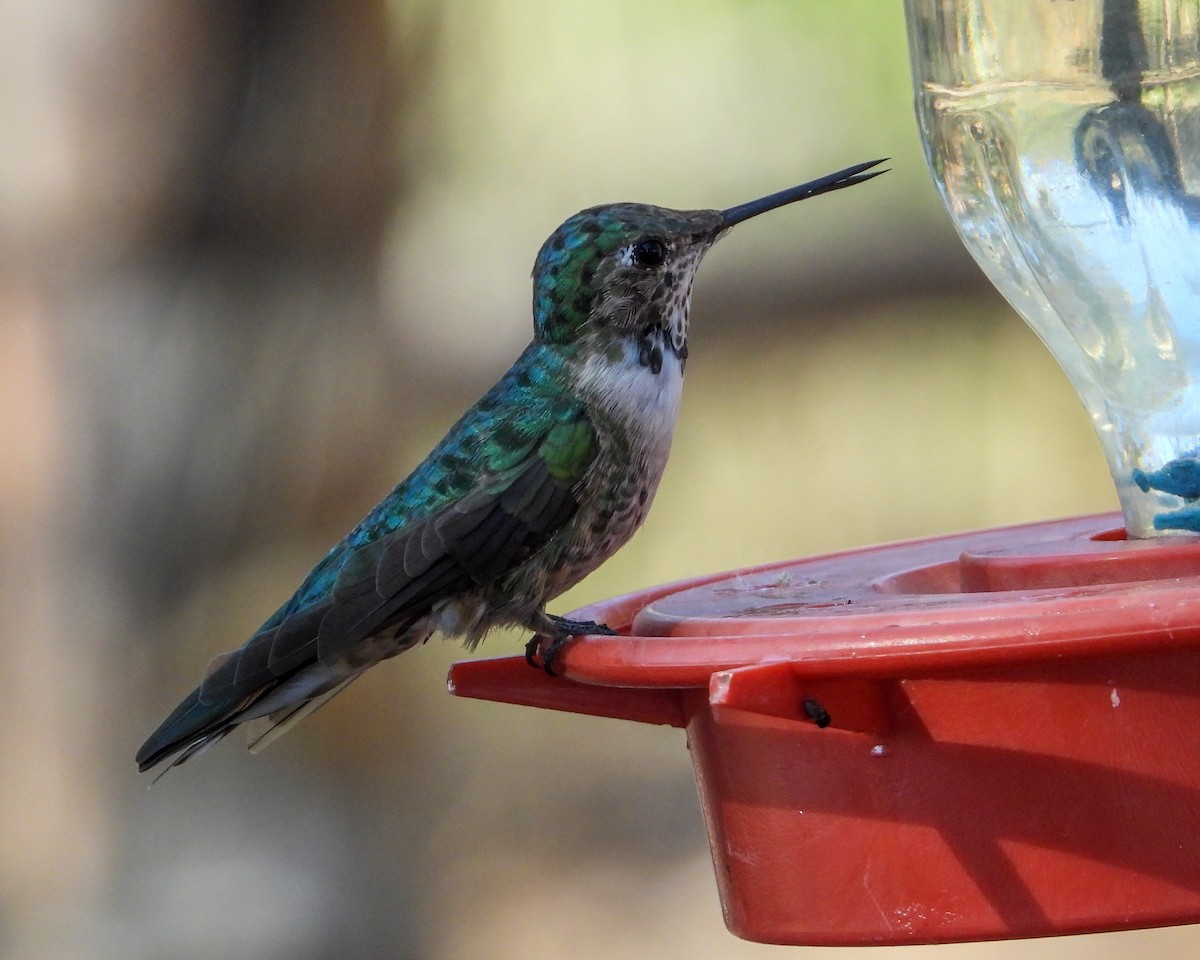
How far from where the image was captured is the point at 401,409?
517 cm

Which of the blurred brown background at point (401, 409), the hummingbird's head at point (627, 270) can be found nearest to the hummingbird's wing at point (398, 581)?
the hummingbird's head at point (627, 270)

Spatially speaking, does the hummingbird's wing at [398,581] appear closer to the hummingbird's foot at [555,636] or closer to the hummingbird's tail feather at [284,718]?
the hummingbird's tail feather at [284,718]

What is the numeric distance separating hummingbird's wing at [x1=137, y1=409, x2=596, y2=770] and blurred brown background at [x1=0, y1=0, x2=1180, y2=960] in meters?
2.07

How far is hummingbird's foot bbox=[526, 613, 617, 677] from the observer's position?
92.7 inches

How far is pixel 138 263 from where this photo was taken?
4949mm

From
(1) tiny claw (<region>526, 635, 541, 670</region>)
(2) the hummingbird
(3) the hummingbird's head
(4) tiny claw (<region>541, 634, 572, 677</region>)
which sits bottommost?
(1) tiny claw (<region>526, 635, 541, 670</region>)

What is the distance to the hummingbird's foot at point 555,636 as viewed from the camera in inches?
92.7

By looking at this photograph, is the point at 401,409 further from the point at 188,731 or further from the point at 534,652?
the point at 534,652

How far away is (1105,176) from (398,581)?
1.44 metres

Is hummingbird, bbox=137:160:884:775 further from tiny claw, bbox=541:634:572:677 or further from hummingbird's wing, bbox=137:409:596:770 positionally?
tiny claw, bbox=541:634:572:677

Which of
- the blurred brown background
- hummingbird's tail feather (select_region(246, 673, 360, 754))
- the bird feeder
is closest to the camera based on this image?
the bird feeder

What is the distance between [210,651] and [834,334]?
2324 millimetres

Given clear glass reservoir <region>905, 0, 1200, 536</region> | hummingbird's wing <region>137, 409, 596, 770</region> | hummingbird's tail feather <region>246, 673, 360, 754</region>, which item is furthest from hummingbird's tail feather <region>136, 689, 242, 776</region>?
clear glass reservoir <region>905, 0, 1200, 536</region>

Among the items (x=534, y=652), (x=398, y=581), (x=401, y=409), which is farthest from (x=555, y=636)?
(x=401, y=409)
